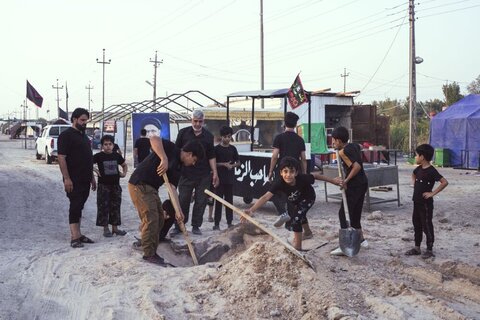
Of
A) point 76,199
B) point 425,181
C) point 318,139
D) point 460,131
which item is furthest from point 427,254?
point 460,131

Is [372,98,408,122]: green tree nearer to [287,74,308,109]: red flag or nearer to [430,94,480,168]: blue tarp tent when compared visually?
[430,94,480,168]: blue tarp tent

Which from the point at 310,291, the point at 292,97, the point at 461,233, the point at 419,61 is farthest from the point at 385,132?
the point at 310,291

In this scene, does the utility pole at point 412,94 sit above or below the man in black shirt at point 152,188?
above

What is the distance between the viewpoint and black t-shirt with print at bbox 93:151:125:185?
283 inches

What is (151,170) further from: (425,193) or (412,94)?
(412,94)

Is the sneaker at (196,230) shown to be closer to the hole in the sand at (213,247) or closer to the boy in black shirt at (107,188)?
the hole in the sand at (213,247)

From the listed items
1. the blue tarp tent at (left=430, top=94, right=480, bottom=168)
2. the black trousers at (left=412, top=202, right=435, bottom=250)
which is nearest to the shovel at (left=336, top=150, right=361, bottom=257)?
the black trousers at (left=412, top=202, right=435, bottom=250)

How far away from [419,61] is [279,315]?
21556 mm

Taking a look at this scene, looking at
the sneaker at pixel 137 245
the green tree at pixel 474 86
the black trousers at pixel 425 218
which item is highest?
the green tree at pixel 474 86

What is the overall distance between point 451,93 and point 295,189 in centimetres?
3157

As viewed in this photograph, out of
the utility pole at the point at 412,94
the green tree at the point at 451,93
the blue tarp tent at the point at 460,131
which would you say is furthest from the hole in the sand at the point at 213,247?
the green tree at the point at 451,93

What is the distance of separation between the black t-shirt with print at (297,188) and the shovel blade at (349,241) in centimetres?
53

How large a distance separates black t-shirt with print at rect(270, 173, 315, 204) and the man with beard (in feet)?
8.70

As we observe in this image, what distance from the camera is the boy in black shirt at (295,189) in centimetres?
543
